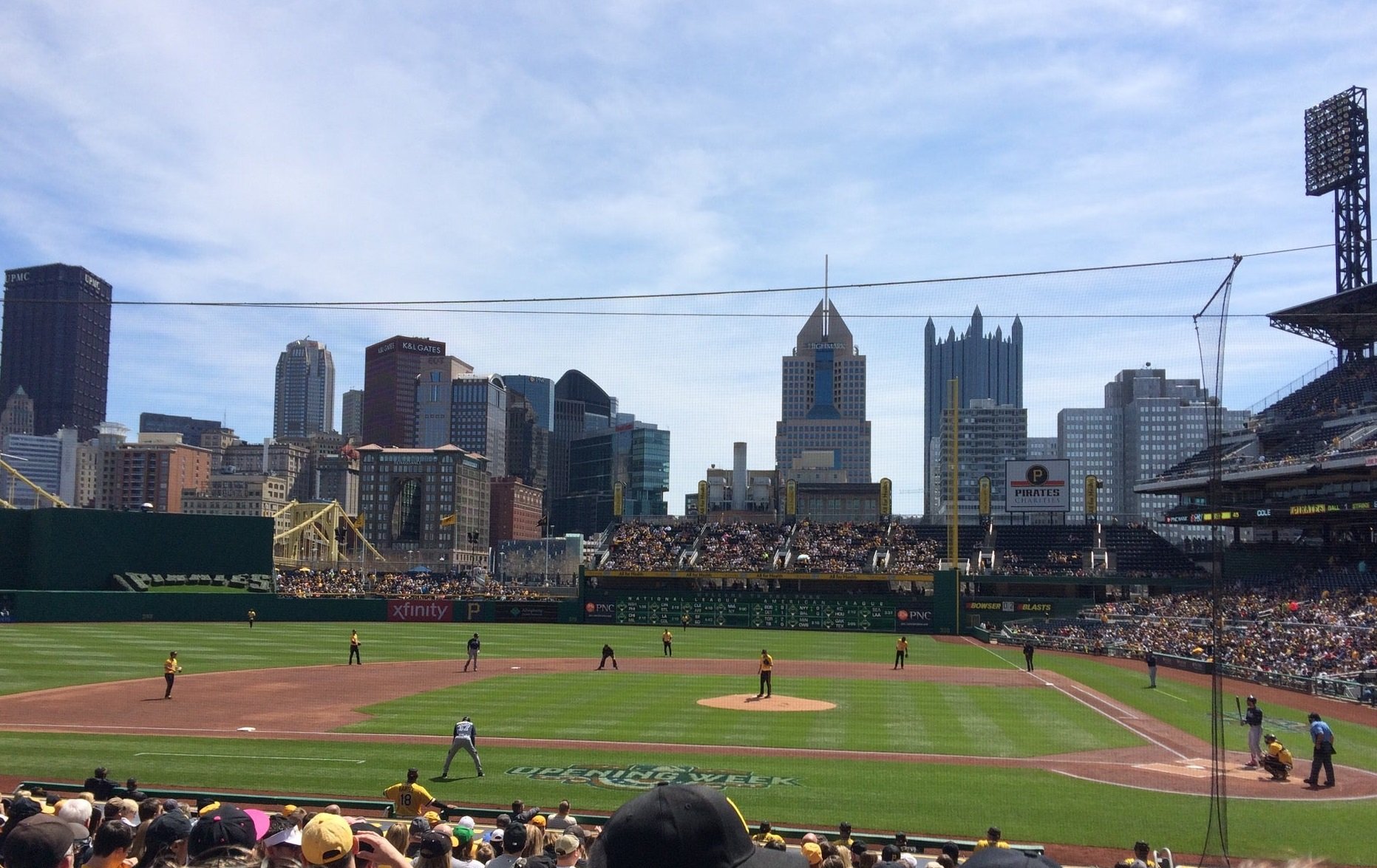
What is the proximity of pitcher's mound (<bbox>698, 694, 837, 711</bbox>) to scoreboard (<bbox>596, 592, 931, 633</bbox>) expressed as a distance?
3417cm

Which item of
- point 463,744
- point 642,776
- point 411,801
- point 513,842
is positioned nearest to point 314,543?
point 463,744

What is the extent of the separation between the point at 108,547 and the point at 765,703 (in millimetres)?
48137

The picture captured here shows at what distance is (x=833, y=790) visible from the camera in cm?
1780

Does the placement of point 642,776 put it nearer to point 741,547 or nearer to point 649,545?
point 741,547

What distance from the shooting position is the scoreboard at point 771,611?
6444cm

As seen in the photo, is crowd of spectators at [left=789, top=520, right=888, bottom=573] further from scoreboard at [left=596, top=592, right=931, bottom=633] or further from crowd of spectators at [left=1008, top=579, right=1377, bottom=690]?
crowd of spectators at [left=1008, top=579, right=1377, bottom=690]

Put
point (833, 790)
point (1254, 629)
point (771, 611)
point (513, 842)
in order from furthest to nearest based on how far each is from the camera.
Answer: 1. point (771, 611)
2. point (1254, 629)
3. point (833, 790)
4. point (513, 842)

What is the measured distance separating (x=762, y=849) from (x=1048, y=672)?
3940 centimetres

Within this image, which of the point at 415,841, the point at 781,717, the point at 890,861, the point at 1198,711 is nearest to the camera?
the point at 890,861

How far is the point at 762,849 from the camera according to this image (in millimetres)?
3277

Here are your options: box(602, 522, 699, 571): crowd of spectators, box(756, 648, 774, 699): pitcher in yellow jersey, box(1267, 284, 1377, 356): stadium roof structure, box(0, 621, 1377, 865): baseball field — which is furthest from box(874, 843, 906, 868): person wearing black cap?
box(602, 522, 699, 571): crowd of spectators

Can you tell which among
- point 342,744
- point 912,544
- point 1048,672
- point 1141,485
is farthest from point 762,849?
point 912,544

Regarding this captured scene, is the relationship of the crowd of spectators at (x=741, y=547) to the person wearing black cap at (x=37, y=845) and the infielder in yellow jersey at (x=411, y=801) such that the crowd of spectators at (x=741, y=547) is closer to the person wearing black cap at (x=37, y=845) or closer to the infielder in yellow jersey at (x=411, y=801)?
the infielder in yellow jersey at (x=411, y=801)

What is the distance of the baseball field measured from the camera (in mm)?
16719
